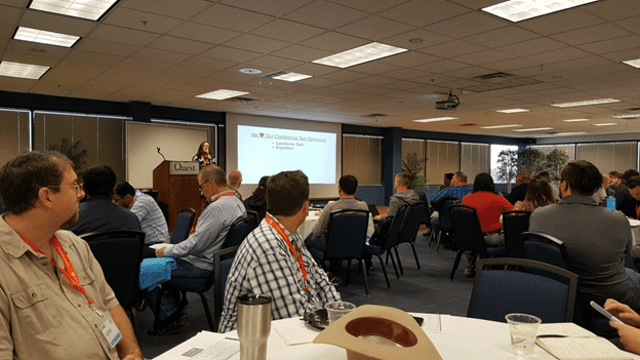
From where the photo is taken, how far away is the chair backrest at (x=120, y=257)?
2.58 meters

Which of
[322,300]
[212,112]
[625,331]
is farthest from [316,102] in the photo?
[625,331]

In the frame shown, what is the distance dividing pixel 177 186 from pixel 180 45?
10.9ft

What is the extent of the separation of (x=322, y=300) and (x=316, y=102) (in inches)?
308

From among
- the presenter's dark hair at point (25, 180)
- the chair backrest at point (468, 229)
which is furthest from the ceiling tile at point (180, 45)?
the presenter's dark hair at point (25, 180)

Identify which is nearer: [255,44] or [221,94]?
[255,44]

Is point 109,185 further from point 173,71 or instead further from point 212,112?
point 212,112

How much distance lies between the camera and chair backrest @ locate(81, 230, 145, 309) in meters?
2.58

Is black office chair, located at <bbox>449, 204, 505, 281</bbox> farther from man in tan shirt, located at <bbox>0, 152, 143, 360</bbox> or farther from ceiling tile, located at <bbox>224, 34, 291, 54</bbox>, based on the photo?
man in tan shirt, located at <bbox>0, 152, 143, 360</bbox>

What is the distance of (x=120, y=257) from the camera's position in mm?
2682

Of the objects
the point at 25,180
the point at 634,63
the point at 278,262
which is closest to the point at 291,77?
the point at 634,63

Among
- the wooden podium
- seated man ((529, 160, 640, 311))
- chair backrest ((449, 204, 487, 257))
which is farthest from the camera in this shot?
the wooden podium

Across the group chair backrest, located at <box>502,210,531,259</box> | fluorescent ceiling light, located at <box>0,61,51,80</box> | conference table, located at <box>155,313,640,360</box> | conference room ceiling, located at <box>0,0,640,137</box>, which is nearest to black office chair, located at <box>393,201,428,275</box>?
chair backrest, located at <box>502,210,531,259</box>

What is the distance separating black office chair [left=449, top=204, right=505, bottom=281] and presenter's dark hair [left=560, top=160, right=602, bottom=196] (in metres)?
2.04

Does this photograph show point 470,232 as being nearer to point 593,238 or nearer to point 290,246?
point 593,238
